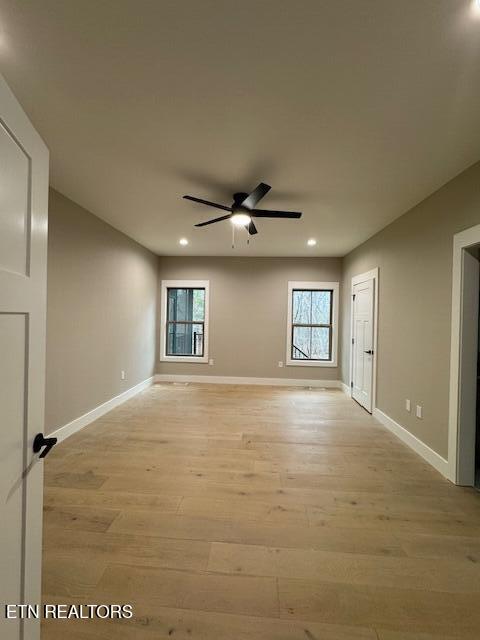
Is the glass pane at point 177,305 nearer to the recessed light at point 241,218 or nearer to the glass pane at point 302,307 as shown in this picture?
the glass pane at point 302,307

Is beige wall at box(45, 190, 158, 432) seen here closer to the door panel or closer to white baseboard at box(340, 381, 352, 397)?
the door panel

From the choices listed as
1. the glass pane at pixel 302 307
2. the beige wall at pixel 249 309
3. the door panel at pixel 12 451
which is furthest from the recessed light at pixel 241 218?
the glass pane at pixel 302 307

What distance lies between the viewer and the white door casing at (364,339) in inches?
162

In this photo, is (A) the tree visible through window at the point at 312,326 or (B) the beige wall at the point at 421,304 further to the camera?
(A) the tree visible through window at the point at 312,326

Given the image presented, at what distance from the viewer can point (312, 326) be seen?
595 centimetres

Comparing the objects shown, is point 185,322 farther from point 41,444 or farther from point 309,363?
point 41,444

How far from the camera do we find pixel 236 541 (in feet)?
5.60

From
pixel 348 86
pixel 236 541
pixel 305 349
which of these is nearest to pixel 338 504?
pixel 236 541

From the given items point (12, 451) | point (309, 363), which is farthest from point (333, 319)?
point (12, 451)

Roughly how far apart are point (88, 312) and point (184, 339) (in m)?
2.77

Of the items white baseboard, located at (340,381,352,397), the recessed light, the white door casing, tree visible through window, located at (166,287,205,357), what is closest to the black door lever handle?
the recessed light

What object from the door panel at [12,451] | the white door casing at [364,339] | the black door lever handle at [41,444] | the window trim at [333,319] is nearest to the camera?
the door panel at [12,451]

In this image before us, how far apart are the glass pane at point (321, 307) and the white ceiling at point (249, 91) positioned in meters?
3.18

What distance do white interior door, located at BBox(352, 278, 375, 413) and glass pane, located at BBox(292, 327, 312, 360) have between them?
117 cm
